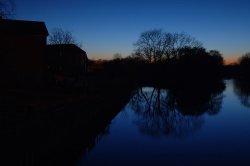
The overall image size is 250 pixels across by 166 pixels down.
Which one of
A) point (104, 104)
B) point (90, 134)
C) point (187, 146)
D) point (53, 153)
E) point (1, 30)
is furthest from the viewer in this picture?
point (1, 30)

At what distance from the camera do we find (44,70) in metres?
34.7

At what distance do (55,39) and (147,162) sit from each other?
61.2 meters

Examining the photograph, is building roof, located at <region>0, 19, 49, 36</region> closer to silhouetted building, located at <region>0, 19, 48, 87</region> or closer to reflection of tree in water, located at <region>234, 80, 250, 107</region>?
silhouetted building, located at <region>0, 19, 48, 87</region>

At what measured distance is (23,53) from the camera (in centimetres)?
3300

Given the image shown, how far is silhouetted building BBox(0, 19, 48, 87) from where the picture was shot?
31.7 m

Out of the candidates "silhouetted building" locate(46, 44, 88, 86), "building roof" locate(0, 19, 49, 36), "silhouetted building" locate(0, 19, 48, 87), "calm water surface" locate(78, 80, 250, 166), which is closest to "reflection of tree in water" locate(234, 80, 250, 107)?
"calm water surface" locate(78, 80, 250, 166)

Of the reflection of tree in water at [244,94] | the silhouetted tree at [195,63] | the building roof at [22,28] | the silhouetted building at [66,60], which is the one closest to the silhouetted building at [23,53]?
the building roof at [22,28]

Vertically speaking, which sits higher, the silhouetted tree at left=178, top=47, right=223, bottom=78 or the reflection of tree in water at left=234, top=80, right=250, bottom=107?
the silhouetted tree at left=178, top=47, right=223, bottom=78

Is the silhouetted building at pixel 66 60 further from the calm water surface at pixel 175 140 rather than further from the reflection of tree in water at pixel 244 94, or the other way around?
the reflection of tree in water at pixel 244 94

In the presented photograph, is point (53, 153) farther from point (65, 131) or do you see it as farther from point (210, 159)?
point (210, 159)

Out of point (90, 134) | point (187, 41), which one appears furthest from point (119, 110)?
point (187, 41)

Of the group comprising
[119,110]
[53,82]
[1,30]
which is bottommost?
[119,110]

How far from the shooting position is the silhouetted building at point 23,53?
31.7 meters

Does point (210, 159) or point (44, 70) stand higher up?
point (44, 70)
